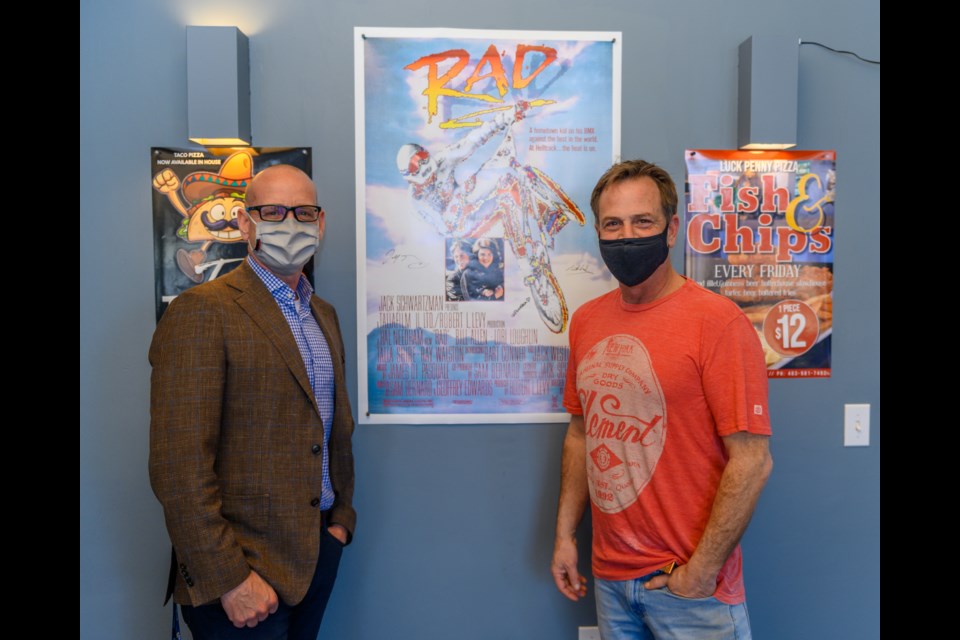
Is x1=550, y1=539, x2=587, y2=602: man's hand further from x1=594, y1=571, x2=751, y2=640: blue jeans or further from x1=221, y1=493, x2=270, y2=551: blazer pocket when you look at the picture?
x1=221, y1=493, x2=270, y2=551: blazer pocket

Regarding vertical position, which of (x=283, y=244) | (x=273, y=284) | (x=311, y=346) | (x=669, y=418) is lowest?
(x=669, y=418)

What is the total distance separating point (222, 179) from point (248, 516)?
102cm

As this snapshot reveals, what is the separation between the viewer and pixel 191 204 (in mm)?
1709

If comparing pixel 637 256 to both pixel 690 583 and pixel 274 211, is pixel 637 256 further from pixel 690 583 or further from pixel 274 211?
pixel 274 211

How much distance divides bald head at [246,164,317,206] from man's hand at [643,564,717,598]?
130 cm

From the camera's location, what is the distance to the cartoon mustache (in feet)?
5.61

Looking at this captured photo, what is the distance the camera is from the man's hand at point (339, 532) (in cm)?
150

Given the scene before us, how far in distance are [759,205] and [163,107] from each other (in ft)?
6.28

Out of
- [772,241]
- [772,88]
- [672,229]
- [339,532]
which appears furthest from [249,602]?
[772,88]

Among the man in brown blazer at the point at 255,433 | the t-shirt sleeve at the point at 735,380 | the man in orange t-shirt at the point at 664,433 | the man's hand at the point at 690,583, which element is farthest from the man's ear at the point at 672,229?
the man in brown blazer at the point at 255,433

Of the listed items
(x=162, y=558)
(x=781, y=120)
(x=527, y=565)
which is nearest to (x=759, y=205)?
(x=781, y=120)

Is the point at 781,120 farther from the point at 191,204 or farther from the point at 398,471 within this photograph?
the point at 191,204

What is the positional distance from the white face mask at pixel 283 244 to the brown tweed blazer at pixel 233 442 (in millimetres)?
55

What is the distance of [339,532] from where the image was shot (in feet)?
4.95
